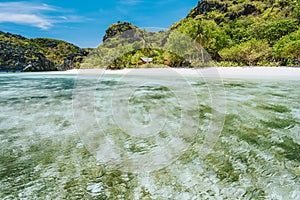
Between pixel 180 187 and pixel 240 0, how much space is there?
386ft

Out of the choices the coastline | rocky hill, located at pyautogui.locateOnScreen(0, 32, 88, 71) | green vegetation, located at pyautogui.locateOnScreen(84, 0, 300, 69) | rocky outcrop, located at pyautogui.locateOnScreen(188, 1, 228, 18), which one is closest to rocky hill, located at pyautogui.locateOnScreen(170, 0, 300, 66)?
green vegetation, located at pyautogui.locateOnScreen(84, 0, 300, 69)

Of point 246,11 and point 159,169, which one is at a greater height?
point 246,11

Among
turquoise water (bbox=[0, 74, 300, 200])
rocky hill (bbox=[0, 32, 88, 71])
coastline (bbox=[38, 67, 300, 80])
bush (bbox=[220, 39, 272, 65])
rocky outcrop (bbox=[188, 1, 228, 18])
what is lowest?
turquoise water (bbox=[0, 74, 300, 200])

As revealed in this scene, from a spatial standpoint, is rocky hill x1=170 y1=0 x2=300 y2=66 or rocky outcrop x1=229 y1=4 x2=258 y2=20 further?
rocky outcrop x1=229 y1=4 x2=258 y2=20

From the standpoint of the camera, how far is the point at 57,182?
313 cm

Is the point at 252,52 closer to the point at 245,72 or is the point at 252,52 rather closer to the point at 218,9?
the point at 245,72

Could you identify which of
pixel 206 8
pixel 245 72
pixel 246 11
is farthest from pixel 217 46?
pixel 206 8

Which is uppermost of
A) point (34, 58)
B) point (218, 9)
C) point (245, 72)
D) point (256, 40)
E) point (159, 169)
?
point (218, 9)

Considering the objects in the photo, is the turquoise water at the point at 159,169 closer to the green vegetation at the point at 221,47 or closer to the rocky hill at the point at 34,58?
the green vegetation at the point at 221,47

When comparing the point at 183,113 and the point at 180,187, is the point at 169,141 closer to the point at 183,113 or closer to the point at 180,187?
the point at 180,187

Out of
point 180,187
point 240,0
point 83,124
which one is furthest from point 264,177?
point 240,0

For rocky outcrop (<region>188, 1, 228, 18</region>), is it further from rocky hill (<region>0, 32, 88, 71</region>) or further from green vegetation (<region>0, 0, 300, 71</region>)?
rocky hill (<region>0, 32, 88, 71</region>)

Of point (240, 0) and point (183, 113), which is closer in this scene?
point (183, 113)

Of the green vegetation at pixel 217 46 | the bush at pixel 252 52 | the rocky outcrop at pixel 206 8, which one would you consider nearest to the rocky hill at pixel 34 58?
the green vegetation at pixel 217 46
